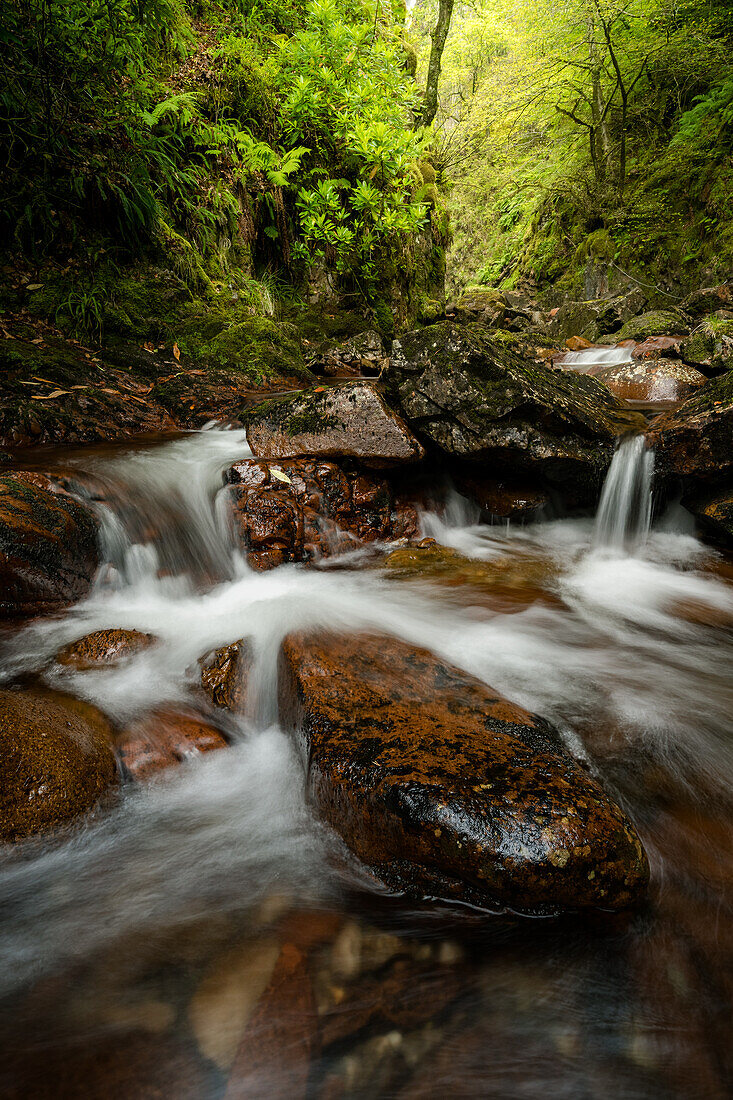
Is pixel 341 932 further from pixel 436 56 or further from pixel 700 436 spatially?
pixel 436 56

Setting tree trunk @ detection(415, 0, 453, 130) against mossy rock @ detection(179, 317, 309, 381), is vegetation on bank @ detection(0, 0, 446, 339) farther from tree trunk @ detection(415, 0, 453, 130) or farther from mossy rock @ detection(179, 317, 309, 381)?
tree trunk @ detection(415, 0, 453, 130)

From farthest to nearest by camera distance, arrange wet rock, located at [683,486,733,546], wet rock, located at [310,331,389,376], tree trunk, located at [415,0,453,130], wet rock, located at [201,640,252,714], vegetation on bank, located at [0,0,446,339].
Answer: tree trunk, located at [415,0,453,130] → wet rock, located at [310,331,389,376] → vegetation on bank, located at [0,0,446,339] → wet rock, located at [683,486,733,546] → wet rock, located at [201,640,252,714]

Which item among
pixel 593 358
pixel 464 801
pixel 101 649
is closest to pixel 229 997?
pixel 464 801

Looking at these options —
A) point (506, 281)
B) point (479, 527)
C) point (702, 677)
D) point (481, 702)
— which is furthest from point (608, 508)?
point (506, 281)

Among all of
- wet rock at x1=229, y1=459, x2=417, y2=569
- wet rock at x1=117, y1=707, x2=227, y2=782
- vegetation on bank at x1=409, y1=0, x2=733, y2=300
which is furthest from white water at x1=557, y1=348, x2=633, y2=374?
wet rock at x1=117, y1=707, x2=227, y2=782

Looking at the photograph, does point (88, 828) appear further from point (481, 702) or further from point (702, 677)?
point (702, 677)

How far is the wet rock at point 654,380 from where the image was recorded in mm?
8148

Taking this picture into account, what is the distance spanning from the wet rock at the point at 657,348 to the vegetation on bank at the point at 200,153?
491cm

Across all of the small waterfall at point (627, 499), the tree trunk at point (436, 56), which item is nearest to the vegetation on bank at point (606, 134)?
the tree trunk at point (436, 56)

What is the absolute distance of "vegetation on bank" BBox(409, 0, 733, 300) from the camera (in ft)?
40.0

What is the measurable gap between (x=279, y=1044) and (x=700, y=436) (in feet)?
16.0

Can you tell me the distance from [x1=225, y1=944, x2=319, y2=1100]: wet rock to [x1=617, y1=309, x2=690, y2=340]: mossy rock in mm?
12942

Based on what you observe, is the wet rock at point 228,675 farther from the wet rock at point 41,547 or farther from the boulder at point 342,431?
the boulder at point 342,431

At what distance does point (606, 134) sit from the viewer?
1526 centimetres
